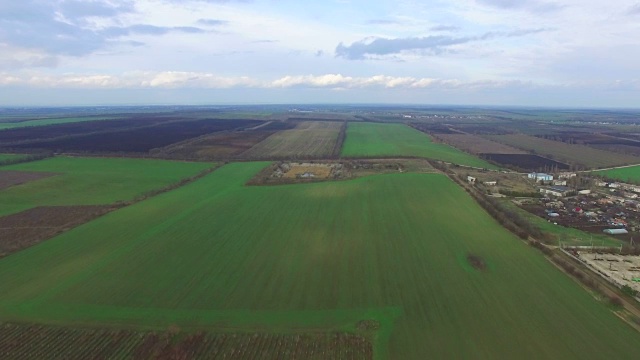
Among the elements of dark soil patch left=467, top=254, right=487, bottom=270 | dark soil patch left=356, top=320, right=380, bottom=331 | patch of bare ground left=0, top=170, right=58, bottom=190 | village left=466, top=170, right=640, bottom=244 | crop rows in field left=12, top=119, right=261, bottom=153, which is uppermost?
crop rows in field left=12, top=119, right=261, bottom=153

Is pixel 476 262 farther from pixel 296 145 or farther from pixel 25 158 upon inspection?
pixel 25 158

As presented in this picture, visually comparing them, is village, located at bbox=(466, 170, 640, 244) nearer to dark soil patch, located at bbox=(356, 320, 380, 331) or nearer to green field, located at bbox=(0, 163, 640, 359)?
green field, located at bbox=(0, 163, 640, 359)

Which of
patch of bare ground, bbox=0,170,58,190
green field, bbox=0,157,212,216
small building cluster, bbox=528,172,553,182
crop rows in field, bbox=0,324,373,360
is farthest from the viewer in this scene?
small building cluster, bbox=528,172,553,182

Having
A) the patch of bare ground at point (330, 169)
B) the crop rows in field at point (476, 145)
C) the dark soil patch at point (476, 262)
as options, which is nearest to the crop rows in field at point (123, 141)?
the patch of bare ground at point (330, 169)

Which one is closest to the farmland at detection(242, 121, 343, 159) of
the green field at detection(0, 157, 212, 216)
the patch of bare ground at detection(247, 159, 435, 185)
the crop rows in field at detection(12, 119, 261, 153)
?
the patch of bare ground at detection(247, 159, 435, 185)

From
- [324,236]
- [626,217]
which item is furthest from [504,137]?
[324,236]

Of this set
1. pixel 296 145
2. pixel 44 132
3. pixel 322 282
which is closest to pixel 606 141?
pixel 296 145
